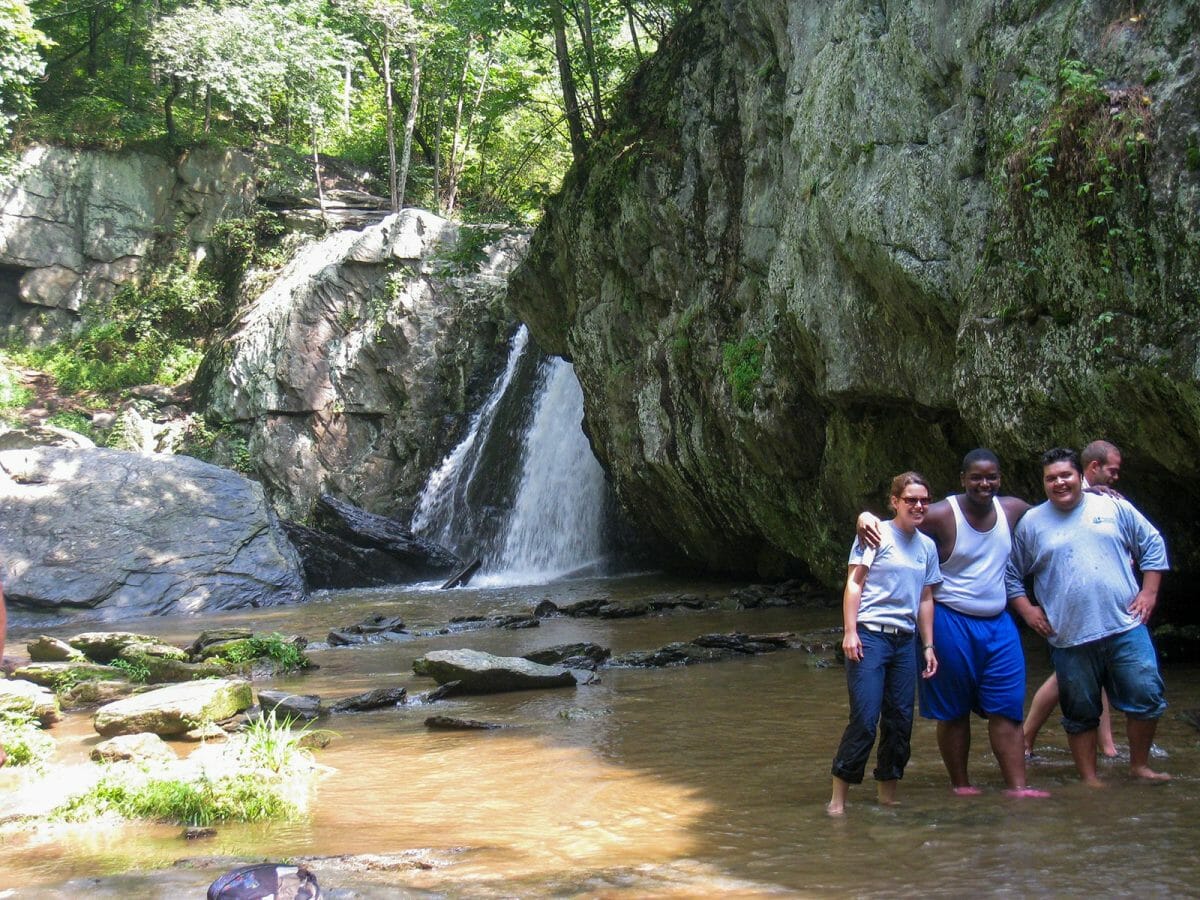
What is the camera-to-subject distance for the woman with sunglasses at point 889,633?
475 centimetres

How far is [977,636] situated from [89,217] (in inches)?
1079

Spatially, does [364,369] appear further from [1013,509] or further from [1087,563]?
[1087,563]

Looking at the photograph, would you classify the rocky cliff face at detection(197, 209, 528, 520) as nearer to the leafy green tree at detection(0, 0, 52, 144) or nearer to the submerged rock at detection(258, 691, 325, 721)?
the leafy green tree at detection(0, 0, 52, 144)

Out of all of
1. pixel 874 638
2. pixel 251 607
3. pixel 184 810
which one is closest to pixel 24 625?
pixel 251 607

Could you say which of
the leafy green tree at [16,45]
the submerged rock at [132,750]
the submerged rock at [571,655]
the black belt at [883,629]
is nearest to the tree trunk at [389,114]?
the leafy green tree at [16,45]

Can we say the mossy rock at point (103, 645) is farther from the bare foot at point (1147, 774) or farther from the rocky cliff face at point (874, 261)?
the bare foot at point (1147, 774)

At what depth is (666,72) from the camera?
1482 cm

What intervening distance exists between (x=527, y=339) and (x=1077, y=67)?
52.5ft

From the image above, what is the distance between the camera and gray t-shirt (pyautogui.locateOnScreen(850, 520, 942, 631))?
15.7 feet

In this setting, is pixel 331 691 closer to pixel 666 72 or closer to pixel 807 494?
pixel 807 494

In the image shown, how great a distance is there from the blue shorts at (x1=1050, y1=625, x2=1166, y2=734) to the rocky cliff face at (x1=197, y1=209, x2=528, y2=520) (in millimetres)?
18641

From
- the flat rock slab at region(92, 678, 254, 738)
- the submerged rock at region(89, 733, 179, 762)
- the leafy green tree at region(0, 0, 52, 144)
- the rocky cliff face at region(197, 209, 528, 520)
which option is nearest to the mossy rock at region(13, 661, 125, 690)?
the flat rock slab at region(92, 678, 254, 738)

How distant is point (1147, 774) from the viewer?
4988 millimetres

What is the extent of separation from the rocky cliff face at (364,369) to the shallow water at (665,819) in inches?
611
